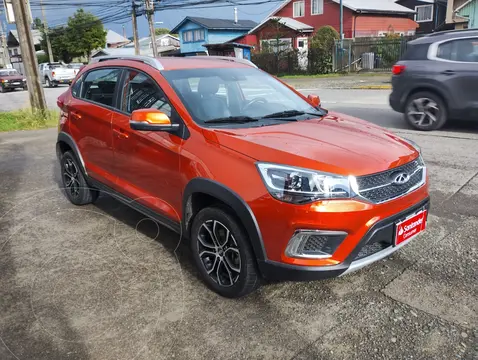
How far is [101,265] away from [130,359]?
1308 mm

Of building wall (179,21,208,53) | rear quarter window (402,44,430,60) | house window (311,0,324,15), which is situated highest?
Result: house window (311,0,324,15)

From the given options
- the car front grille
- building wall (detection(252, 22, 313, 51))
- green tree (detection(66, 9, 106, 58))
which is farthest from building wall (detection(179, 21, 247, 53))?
the car front grille

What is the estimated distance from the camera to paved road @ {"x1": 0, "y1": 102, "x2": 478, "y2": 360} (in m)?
2.61

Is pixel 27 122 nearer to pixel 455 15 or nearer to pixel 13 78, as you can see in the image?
pixel 13 78

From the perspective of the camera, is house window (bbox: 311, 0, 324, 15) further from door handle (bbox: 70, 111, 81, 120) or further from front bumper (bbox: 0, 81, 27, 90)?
door handle (bbox: 70, 111, 81, 120)

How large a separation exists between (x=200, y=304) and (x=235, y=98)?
5.81 ft

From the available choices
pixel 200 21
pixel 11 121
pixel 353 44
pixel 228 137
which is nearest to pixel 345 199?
pixel 228 137

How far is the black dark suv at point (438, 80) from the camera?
7.55 meters

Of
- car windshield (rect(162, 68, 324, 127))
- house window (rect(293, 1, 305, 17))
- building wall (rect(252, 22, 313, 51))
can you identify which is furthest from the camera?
house window (rect(293, 1, 305, 17))

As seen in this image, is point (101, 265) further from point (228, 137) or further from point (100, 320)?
point (228, 137)

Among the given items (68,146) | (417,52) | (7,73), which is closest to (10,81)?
(7,73)

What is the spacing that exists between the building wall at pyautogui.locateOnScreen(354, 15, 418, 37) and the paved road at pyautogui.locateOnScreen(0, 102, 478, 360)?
123 feet

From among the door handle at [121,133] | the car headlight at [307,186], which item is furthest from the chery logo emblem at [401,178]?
the door handle at [121,133]

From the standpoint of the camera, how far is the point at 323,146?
2.93 meters
